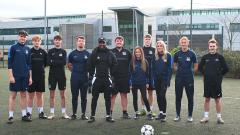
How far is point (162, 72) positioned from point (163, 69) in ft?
0.23

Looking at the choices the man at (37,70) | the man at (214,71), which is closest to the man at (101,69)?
the man at (37,70)

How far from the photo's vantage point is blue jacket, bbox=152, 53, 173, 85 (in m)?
8.70

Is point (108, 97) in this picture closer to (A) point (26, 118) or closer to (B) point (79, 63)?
(B) point (79, 63)

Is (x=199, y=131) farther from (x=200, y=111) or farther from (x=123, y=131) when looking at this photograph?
(x=200, y=111)

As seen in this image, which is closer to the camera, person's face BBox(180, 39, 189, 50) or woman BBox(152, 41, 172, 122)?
person's face BBox(180, 39, 189, 50)

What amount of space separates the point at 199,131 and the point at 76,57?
3.13 meters

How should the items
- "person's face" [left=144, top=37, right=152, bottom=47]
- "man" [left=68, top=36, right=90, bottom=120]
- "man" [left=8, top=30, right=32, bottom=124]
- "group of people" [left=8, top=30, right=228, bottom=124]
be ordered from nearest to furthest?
"man" [left=8, top=30, right=32, bottom=124] < "group of people" [left=8, top=30, right=228, bottom=124] < "man" [left=68, top=36, right=90, bottom=120] < "person's face" [left=144, top=37, right=152, bottom=47]

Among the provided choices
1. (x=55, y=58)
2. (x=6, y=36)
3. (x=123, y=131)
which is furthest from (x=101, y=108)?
(x=6, y=36)

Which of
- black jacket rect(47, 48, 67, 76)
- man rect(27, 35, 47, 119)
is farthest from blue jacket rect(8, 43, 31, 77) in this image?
black jacket rect(47, 48, 67, 76)

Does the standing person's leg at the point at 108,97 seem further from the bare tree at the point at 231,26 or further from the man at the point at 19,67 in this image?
the bare tree at the point at 231,26

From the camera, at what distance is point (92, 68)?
8.55 metres

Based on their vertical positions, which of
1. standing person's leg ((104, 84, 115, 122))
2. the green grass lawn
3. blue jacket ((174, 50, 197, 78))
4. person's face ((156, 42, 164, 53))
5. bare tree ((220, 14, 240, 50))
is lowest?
the green grass lawn

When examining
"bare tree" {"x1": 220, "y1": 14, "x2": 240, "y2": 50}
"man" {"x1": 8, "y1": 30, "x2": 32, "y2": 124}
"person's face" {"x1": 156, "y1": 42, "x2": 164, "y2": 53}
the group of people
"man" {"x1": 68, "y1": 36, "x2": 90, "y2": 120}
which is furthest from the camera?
"bare tree" {"x1": 220, "y1": 14, "x2": 240, "y2": 50}

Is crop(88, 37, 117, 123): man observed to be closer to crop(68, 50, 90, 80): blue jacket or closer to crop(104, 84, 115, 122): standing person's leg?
crop(104, 84, 115, 122): standing person's leg
